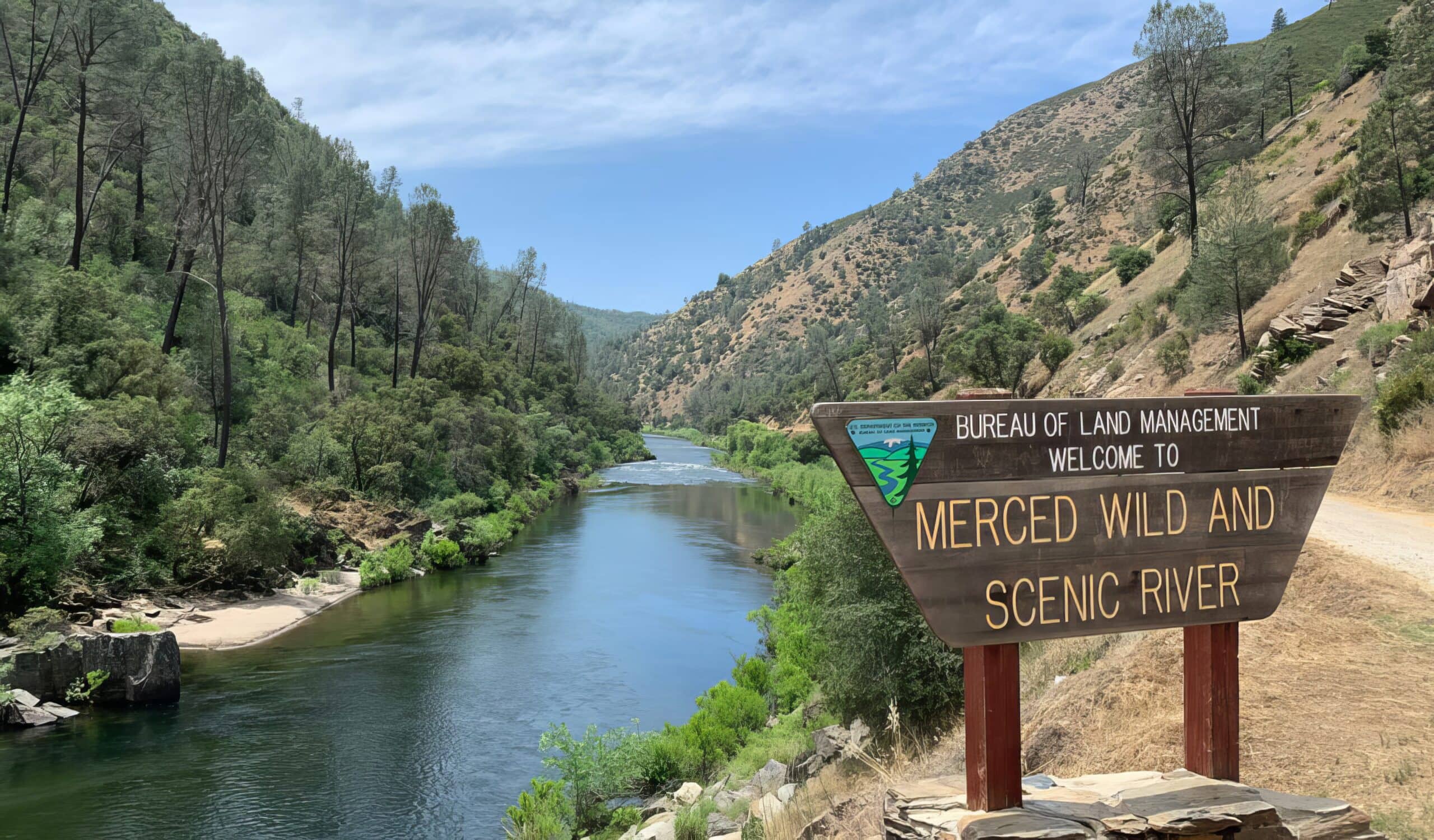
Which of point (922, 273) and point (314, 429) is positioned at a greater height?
point (922, 273)

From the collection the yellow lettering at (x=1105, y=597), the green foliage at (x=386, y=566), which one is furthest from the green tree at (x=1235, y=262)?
the green foliage at (x=386, y=566)

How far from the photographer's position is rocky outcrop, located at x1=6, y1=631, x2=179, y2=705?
21.7 meters

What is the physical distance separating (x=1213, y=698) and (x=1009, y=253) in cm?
9881

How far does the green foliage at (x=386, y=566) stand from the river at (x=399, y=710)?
2.98 feet

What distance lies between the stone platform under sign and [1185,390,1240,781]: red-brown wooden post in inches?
6.4

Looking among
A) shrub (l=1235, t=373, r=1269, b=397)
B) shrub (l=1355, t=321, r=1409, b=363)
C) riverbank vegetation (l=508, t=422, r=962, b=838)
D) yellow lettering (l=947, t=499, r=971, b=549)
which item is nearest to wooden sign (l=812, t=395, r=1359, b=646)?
yellow lettering (l=947, t=499, r=971, b=549)

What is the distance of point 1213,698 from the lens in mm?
5363

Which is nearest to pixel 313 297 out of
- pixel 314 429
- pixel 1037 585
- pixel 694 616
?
pixel 314 429

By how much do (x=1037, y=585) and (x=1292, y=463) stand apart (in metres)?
2.13

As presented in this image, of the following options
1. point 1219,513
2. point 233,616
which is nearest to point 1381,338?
point 1219,513

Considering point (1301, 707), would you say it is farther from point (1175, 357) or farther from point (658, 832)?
point (1175, 357)

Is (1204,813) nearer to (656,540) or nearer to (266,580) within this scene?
(266,580)

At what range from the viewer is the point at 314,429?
43094 mm

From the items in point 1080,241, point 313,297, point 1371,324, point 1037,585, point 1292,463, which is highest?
point 1080,241
